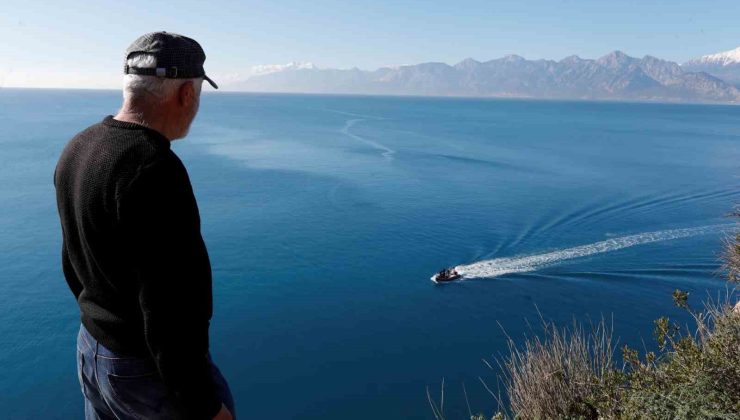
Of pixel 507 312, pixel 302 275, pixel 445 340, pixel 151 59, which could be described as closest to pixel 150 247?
pixel 151 59

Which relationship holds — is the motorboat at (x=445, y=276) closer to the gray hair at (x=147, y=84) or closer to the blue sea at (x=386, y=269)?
the blue sea at (x=386, y=269)

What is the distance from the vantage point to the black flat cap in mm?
2086

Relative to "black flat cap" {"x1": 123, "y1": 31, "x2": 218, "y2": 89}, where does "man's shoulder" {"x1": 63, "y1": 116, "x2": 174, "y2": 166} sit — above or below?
below

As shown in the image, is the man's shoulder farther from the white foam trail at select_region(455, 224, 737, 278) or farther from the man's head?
the white foam trail at select_region(455, 224, 737, 278)

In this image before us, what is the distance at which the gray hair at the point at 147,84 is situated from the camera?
2.09 meters

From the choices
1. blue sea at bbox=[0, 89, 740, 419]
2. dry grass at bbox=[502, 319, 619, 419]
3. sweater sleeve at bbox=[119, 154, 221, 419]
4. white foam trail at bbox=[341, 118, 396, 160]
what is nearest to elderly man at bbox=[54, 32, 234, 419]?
sweater sleeve at bbox=[119, 154, 221, 419]

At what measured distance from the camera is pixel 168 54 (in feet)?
6.86

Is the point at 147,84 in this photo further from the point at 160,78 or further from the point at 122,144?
the point at 122,144

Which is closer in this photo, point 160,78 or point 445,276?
point 160,78

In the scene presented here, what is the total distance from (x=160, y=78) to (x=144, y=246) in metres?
0.69

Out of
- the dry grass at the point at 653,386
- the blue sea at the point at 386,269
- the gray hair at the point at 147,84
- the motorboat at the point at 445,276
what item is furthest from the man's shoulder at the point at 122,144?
the motorboat at the point at 445,276

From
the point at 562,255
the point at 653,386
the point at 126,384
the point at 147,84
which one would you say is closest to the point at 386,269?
the point at 562,255

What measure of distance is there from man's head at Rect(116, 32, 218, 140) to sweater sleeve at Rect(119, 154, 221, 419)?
1.00 feet

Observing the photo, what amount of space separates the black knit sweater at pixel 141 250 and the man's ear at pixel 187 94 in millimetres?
246
